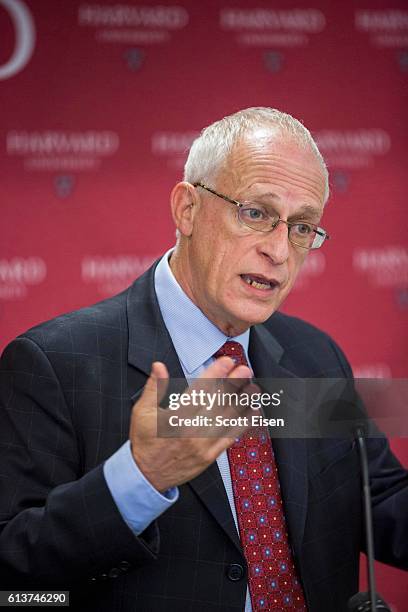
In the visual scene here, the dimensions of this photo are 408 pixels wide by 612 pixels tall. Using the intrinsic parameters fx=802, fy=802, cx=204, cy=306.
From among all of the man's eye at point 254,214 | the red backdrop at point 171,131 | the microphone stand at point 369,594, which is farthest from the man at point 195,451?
the red backdrop at point 171,131

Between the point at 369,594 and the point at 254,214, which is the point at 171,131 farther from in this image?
the point at 369,594

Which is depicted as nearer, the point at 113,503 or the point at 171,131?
the point at 113,503

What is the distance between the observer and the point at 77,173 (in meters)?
3.34

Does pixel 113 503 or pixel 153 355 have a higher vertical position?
pixel 153 355

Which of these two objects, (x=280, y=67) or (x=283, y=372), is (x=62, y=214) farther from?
(x=283, y=372)

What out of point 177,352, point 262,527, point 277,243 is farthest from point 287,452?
point 277,243

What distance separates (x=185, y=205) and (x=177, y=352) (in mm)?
353

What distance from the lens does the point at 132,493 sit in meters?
1.31

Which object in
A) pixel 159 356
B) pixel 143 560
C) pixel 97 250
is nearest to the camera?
pixel 143 560

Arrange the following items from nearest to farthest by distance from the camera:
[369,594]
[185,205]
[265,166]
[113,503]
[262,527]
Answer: [369,594] → [113,503] → [262,527] → [265,166] → [185,205]

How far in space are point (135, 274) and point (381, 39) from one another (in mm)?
1496

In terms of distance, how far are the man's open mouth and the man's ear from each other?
0.21 m

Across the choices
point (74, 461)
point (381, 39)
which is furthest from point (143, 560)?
point (381, 39)

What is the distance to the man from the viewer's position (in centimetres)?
136
